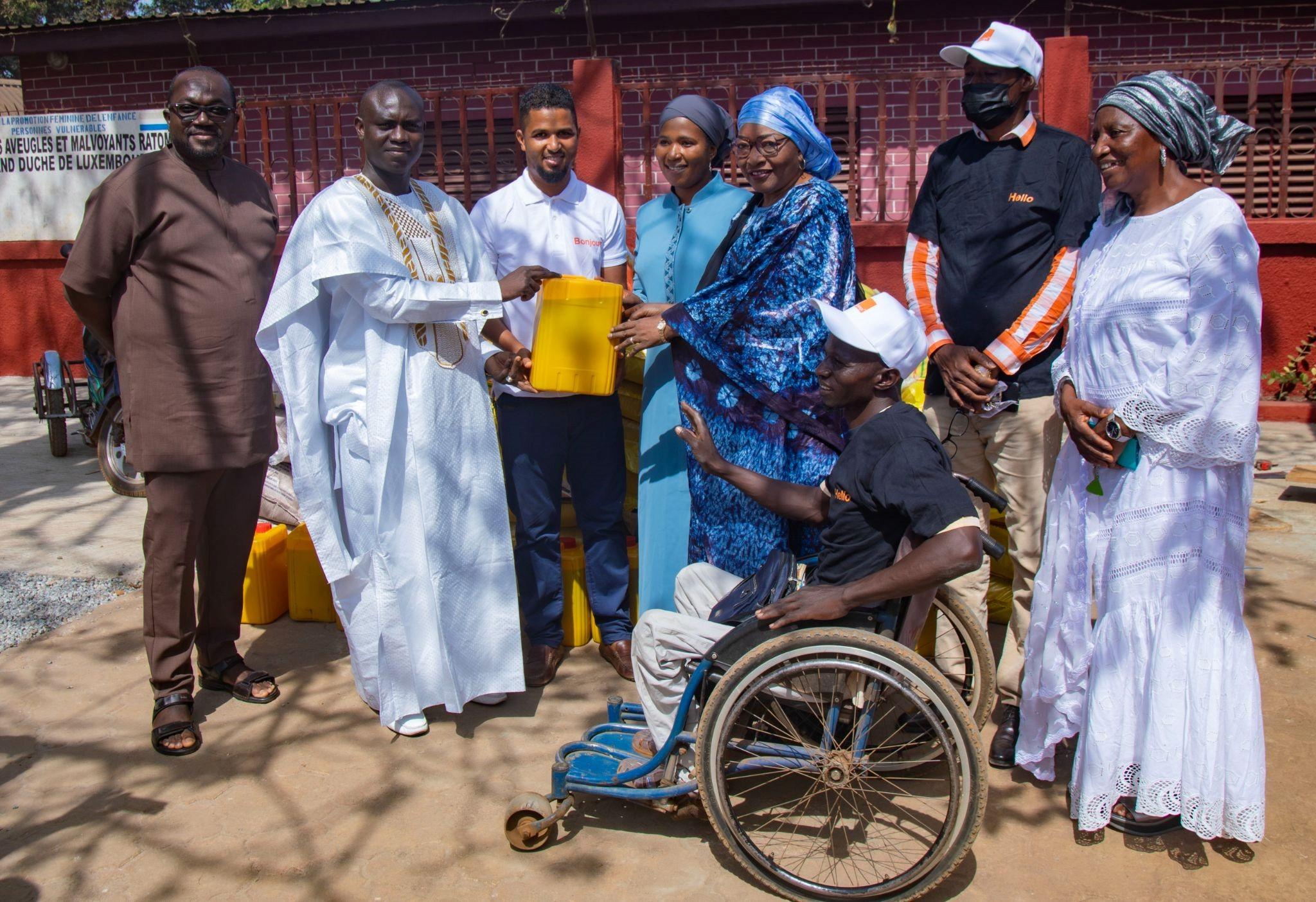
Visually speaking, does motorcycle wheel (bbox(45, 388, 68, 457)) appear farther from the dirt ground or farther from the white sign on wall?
the dirt ground

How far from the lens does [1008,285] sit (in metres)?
3.64

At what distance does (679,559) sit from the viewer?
4.09 meters

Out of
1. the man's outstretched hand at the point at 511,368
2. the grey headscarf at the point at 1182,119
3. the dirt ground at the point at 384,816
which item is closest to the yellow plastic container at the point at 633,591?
the dirt ground at the point at 384,816

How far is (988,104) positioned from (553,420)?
6.16 feet

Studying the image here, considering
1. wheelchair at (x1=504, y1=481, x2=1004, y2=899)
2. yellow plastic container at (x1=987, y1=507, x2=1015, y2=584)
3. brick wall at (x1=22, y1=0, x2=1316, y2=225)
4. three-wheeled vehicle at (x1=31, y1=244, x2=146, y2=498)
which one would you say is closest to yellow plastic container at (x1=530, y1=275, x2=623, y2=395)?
wheelchair at (x1=504, y1=481, x2=1004, y2=899)

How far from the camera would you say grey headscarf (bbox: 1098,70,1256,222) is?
291cm

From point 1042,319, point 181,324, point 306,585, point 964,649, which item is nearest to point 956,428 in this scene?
point 1042,319

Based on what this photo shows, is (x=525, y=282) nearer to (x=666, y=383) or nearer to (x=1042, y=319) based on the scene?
(x=666, y=383)

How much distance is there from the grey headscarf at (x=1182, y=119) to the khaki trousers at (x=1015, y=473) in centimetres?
94

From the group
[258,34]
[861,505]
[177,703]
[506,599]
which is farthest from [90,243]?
[258,34]

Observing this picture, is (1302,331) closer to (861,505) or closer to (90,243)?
(861,505)

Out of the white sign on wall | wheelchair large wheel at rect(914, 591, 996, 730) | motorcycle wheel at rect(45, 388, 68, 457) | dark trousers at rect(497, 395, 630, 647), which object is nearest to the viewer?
wheelchair large wheel at rect(914, 591, 996, 730)

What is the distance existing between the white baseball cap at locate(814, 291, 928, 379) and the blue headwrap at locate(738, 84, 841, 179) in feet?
2.54

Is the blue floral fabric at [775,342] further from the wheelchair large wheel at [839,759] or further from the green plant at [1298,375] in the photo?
the green plant at [1298,375]
